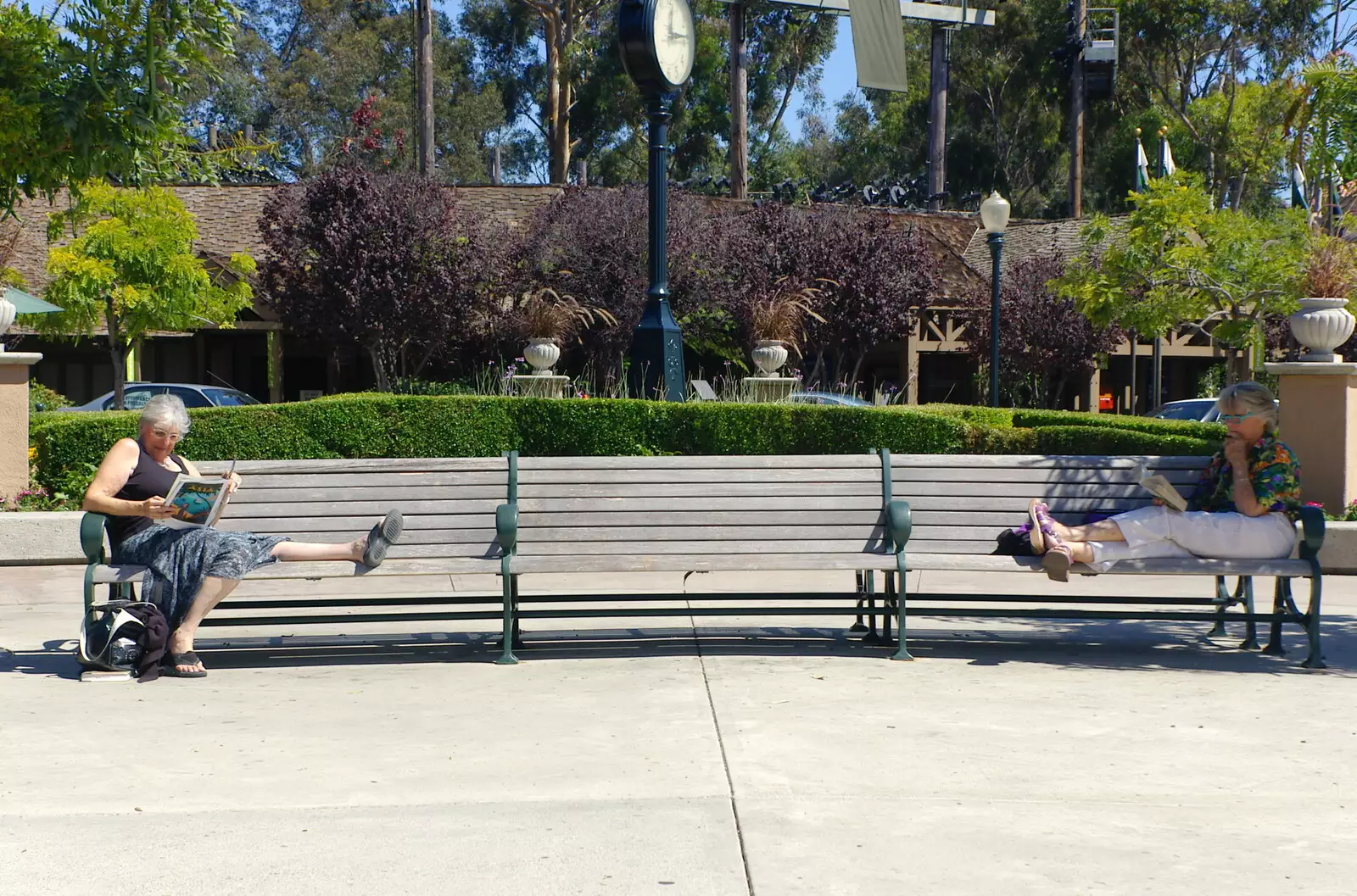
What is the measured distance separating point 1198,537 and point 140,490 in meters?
4.92

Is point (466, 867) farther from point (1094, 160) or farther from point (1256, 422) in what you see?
point (1094, 160)

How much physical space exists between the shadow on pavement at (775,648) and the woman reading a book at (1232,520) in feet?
1.81

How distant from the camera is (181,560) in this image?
6621 millimetres

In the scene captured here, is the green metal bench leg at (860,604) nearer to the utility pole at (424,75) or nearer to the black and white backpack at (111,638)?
the black and white backpack at (111,638)

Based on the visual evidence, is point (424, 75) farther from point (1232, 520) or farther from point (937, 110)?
point (1232, 520)

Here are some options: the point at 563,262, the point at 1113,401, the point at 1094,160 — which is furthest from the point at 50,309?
the point at 1094,160

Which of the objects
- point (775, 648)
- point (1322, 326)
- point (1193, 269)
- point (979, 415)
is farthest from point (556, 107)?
point (775, 648)

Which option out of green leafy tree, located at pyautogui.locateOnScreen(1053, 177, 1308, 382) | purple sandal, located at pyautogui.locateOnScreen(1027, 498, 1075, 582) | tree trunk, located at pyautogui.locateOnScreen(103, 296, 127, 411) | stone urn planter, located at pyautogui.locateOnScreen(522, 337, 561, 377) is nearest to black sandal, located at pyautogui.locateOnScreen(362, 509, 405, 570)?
purple sandal, located at pyautogui.locateOnScreen(1027, 498, 1075, 582)

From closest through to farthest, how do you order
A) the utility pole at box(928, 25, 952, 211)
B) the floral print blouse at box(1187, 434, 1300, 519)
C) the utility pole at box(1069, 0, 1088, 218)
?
the floral print blouse at box(1187, 434, 1300, 519)
the utility pole at box(928, 25, 952, 211)
the utility pole at box(1069, 0, 1088, 218)

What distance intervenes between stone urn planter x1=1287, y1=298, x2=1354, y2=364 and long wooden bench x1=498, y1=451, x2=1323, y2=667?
14.5ft

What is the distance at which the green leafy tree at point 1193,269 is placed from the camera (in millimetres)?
15773

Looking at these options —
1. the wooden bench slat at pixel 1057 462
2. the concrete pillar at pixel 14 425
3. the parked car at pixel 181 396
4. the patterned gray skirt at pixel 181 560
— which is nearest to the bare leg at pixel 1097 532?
the wooden bench slat at pixel 1057 462

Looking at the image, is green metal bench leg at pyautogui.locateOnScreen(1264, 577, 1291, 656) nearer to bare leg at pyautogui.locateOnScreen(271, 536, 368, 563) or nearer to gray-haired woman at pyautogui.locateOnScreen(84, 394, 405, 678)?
gray-haired woman at pyautogui.locateOnScreen(84, 394, 405, 678)

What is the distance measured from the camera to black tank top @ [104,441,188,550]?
262 inches
